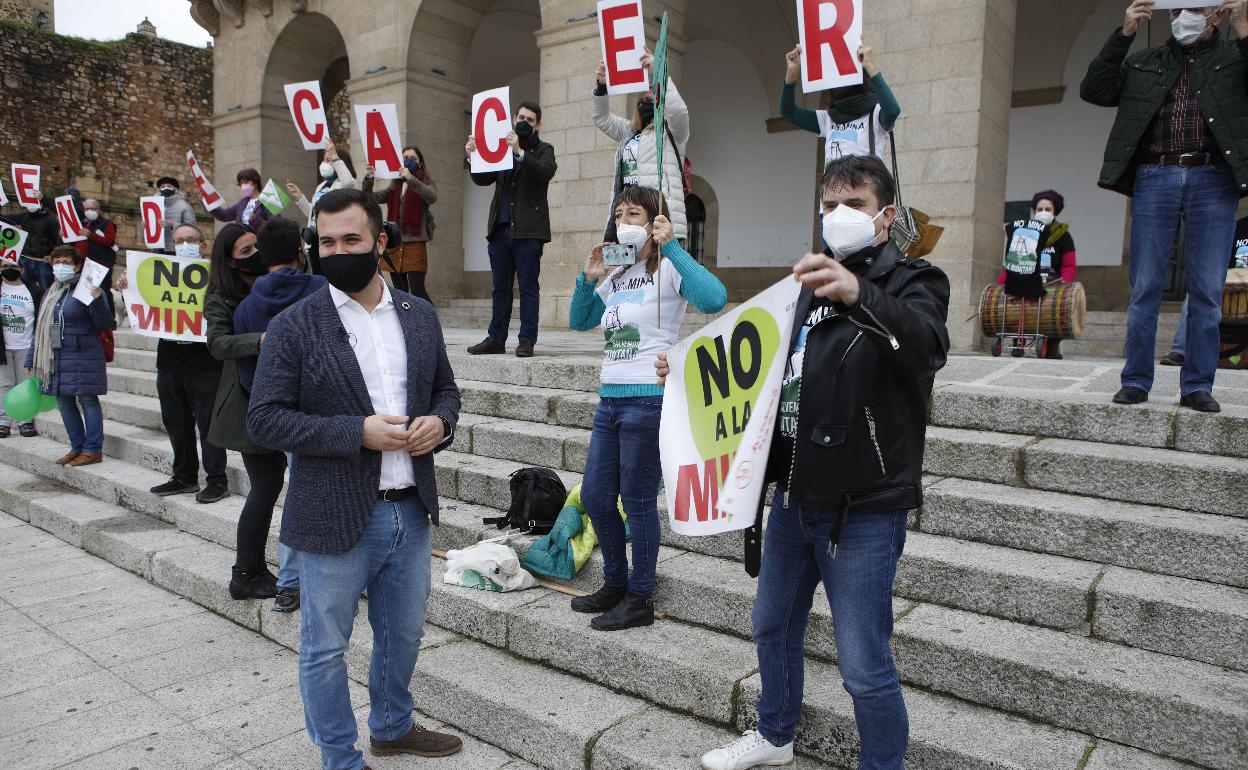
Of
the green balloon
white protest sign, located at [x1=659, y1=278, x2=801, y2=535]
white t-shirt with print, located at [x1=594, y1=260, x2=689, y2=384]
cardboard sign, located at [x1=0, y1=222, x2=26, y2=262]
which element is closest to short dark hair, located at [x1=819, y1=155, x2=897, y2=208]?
white protest sign, located at [x1=659, y1=278, x2=801, y2=535]

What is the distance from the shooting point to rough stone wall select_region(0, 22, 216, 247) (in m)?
22.7

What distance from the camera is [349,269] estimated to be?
2.63m

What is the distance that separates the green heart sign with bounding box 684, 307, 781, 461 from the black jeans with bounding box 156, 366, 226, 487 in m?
4.27

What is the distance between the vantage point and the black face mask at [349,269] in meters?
2.62

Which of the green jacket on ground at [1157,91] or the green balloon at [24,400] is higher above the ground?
the green jacket on ground at [1157,91]

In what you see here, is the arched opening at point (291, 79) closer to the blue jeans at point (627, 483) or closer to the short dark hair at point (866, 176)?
the blue jeans at point (627, 483)

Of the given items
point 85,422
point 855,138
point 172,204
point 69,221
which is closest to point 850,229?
point 855,138

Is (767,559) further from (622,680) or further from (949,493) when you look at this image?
(949,493)

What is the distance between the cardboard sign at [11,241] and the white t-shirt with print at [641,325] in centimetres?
835

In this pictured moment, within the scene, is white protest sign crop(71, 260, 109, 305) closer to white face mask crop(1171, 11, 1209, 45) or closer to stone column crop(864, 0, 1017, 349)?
stone column crop(864, 0, 1017, 349)

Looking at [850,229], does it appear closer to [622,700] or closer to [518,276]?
[622,700]

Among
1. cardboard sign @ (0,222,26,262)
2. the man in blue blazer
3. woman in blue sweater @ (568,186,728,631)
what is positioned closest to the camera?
the man in blue blazer

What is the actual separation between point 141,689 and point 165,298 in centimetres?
284

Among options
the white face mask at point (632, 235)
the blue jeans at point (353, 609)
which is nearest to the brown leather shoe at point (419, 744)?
the blue jeans at point (353, 609)
